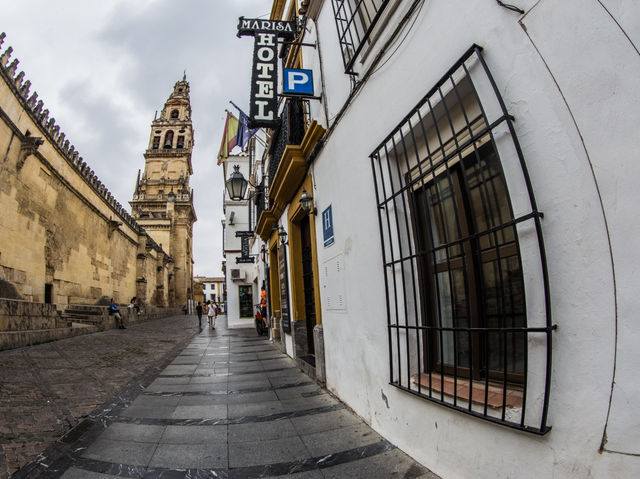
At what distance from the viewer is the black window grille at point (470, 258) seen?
5.73 ft

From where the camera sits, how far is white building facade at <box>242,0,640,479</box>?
1370 mm

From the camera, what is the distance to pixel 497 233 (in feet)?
7.24

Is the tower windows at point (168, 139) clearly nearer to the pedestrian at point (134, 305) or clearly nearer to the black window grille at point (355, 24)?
the pedestrian at point (134, 305)

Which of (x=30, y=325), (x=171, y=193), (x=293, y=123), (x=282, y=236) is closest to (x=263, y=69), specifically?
(x=293, y=123)

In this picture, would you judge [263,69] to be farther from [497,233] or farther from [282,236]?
[497,233]

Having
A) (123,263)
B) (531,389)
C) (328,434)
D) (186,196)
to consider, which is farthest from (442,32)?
(186,196)

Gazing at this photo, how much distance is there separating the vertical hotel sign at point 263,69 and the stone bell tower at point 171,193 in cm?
3873

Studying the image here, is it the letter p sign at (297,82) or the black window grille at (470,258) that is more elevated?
the letter p sign at (297,82)

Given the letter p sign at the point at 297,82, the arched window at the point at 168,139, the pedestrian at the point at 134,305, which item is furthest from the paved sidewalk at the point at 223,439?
the arched window at the point at 168,139

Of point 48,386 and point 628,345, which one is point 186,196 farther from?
point 628,345

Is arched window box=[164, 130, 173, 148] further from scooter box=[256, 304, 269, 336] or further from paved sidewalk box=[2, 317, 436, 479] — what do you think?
paved sidewalk box=[2, 317, 436, 479]

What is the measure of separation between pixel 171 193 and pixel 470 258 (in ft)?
159

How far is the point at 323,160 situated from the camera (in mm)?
4637

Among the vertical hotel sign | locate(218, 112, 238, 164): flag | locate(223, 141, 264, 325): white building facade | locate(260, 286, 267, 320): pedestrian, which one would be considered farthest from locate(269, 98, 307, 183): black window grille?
locate(223, 141, 264, 325): white building facade
